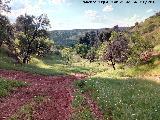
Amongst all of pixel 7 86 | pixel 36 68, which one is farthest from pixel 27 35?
pixel 7 86

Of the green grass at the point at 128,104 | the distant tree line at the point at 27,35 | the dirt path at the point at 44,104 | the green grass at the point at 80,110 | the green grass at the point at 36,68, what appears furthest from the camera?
the distant tree line at the point at 27,35

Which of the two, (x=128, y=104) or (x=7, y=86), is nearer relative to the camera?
(x=128, y=104)

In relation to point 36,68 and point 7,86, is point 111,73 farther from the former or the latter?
point 7,86

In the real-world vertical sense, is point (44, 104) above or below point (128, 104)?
above

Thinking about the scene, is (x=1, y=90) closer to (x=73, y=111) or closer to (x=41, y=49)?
(x=73, y=111)

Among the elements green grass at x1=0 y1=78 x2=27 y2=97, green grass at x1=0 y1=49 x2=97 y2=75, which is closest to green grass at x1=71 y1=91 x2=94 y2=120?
green grass at x1=0 y1=78 x2=27 y2=97

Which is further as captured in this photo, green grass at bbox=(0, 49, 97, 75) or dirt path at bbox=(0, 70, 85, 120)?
green grass at bbox=(0, 49, 97, 75)

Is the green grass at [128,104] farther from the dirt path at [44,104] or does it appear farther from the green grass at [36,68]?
the green grass at [36,68]

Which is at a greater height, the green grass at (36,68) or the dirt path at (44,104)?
the dirt path at (44,104)

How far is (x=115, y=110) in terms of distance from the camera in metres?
23.1

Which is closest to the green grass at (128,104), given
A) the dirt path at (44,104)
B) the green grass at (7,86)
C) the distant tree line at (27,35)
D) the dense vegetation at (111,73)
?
the dense vegetation at (111,73)

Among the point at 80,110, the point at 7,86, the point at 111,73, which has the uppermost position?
the point at 7,86

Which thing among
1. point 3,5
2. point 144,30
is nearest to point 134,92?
point 3,5

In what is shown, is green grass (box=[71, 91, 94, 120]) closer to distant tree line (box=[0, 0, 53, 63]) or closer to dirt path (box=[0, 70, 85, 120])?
dirt path (box=[0, 70, 85, 120])
